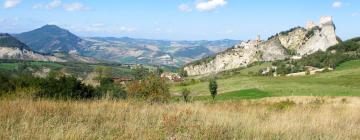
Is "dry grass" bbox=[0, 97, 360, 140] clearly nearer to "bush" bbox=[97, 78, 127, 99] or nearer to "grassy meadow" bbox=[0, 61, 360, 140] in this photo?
"grassy meadow" bbox=[0, 61, 360, 140]

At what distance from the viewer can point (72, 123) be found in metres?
6.81

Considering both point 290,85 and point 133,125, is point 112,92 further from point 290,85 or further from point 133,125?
point 290,85

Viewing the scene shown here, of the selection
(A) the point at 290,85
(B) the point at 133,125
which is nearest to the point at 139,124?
(B) the point at 133,125

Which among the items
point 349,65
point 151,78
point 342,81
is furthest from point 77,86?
point 349,65

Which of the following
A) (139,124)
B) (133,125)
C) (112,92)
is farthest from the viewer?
(112,92)

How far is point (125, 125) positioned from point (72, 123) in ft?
2.73

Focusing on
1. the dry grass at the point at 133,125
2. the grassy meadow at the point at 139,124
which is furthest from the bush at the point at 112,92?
the dry grass at the point at 133,125

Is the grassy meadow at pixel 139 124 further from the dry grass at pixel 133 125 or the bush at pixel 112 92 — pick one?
the bush at pixel 112 92

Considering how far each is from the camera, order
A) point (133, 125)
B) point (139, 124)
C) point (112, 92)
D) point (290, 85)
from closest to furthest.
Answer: point (133, 125) → point (139, 124) → point (112, 92) → point (290, 85)

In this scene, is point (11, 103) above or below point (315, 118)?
above

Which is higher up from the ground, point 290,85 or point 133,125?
point 133,125

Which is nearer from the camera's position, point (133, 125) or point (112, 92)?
point (133, 125)

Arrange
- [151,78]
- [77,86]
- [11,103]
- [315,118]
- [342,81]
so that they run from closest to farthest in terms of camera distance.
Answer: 1. [11,103]
2. [315,118]
3. [77,86]
4. [151,78]
5. [342,81]

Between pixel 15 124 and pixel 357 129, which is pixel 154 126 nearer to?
pixel 15 124
